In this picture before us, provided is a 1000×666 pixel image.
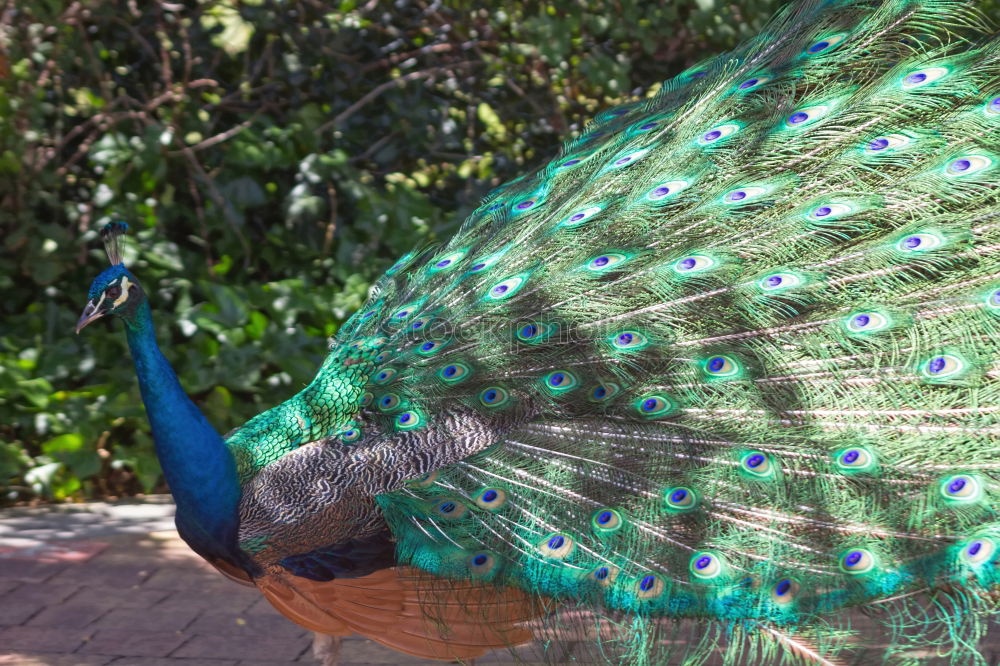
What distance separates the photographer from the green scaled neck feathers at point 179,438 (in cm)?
304

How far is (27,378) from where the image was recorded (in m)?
5.48

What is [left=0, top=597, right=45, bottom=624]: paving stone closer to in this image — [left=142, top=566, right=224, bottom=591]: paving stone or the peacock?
[left=142, top=566, right=224, bottom=591]: paving stone

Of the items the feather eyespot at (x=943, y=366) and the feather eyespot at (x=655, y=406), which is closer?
the feather eyespot at (x=943, y=366)

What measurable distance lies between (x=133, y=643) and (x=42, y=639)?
338 mm

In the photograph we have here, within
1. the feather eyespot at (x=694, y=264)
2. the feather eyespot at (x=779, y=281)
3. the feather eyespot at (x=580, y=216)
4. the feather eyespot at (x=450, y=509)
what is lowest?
the feather eyespot at (x=450, y=509)

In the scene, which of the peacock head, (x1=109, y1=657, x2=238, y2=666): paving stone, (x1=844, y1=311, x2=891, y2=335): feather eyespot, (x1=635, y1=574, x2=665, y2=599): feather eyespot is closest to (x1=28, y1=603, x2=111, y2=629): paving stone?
(x1=109, y1=657, x2=238, y2=666): paving stone

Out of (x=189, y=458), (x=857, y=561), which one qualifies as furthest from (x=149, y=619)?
(x=857, y=561)

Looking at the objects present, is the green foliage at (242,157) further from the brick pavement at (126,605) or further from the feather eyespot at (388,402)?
the feather eyespot at (388,402)

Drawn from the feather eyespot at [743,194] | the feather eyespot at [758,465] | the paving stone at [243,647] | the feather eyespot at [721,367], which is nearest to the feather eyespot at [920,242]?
the feather eyespot at [743,194]

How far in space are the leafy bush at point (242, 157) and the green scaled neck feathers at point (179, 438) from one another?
243cm

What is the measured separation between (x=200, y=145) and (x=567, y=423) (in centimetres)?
379

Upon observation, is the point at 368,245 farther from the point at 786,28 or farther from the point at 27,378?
the point at 786,28

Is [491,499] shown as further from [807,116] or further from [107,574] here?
[107,574]

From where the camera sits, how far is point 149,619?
4.09 metres
